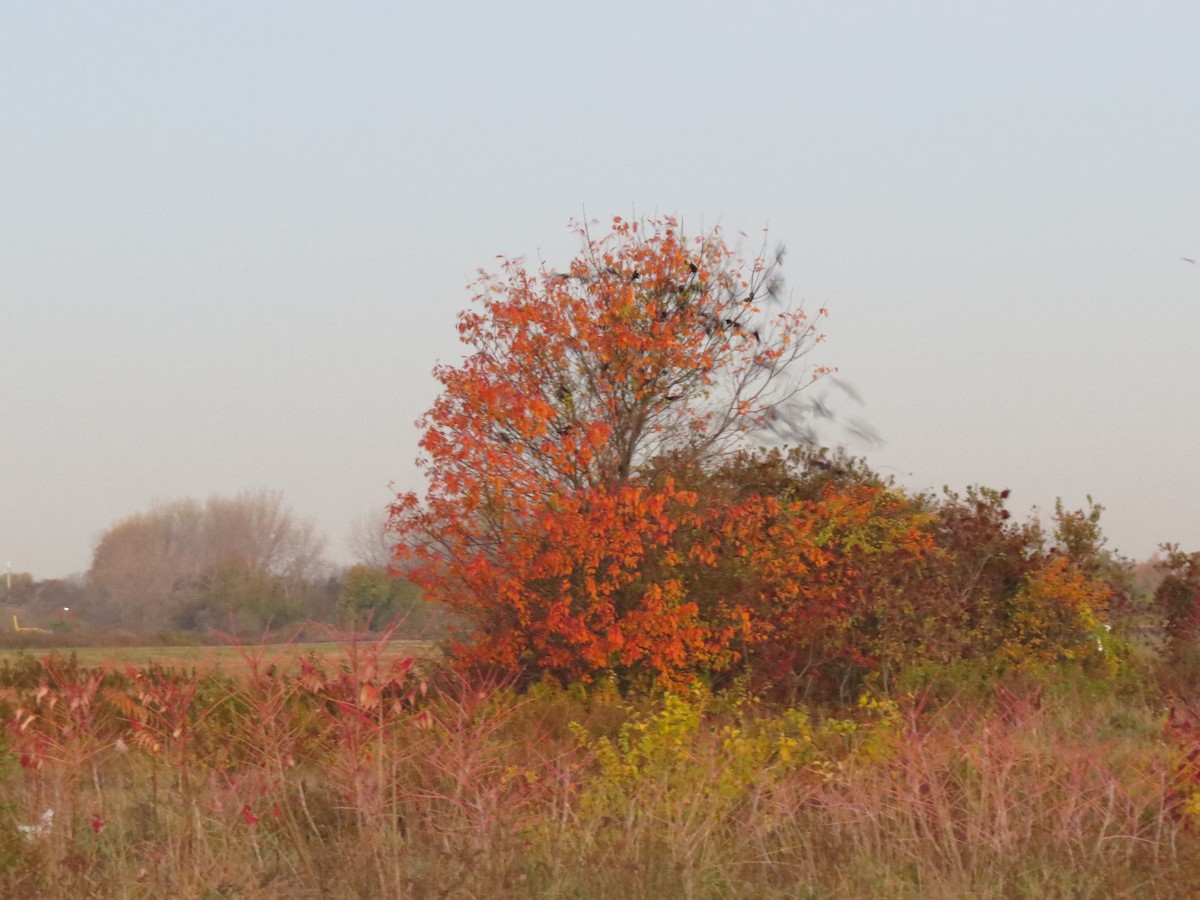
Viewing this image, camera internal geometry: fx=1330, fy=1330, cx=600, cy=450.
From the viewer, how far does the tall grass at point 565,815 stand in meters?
6.01

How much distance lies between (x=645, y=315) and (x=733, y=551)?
8.96 feet

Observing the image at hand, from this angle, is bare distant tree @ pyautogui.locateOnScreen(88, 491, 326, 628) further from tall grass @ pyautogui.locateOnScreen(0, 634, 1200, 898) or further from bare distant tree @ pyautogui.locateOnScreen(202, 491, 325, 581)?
tall grass @ pyautogui.locateOnScreen(0, 634, 1200, 898)

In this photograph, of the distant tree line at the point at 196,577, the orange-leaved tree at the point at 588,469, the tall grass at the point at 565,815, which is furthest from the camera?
the distant tree line at the point at 196,577

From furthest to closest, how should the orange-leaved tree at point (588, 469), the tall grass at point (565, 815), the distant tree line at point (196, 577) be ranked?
the distant tree line at point (196, 577), the orange-leaved tree at point (588, 469), the tall grass at point (565, 815)

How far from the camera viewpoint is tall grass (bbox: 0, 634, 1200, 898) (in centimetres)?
601

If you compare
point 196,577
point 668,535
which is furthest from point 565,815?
point 196,577

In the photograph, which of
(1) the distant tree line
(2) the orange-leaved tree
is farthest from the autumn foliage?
(1) the distant tree line

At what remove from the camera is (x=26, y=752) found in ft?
23.0

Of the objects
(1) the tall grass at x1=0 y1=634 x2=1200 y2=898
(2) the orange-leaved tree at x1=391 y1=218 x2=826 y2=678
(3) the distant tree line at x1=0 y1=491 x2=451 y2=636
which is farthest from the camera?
(3) the distant tree line at x1=0 y1=491 x2=451 y2=636

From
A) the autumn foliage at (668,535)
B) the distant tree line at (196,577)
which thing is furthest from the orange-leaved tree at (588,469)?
the distant tree line at (196,577)

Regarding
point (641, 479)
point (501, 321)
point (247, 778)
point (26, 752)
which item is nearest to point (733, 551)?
point (641, 479)

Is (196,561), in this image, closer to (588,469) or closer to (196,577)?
(196,577)

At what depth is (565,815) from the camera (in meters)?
6.69

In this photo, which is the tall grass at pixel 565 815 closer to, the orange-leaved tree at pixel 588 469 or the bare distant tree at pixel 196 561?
the orange-leaved tree at pixel 588 469
